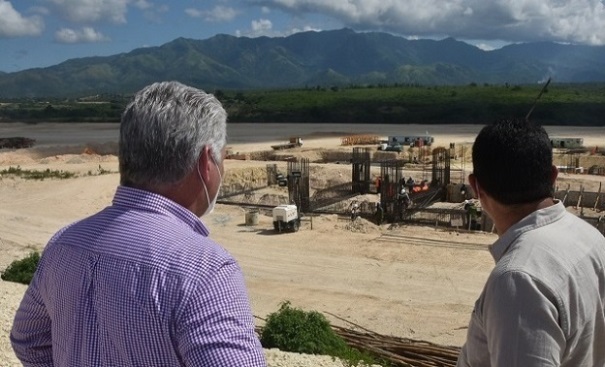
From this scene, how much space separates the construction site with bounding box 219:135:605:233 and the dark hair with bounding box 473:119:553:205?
18.7 m

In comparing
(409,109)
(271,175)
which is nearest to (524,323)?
(271,175)

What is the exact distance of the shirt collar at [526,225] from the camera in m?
2.08

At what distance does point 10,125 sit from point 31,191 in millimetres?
54143

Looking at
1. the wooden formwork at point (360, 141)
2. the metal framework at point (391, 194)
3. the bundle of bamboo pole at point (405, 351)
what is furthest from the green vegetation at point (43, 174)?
the bundle of bamboo pole at point (405, 351)

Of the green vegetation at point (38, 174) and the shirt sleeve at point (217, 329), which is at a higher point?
the shirt sleeve at point (217, 329)

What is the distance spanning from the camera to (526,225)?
2.09 meters

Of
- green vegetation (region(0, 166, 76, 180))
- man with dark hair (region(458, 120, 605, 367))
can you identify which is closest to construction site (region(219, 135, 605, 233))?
green vegetation (region(0, 166, 76, 180))

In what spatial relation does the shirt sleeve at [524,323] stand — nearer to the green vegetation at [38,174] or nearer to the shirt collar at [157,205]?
the shirt collar at [157,205]

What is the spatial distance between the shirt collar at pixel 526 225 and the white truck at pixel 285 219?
694 inches

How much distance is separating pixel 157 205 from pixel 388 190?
71.5 ft

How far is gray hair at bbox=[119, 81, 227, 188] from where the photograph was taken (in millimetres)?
1896

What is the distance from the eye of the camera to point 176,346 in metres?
1.70


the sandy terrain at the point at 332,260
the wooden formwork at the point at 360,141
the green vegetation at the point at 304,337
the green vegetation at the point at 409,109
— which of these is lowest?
the sandy terrain at the point at 332,260

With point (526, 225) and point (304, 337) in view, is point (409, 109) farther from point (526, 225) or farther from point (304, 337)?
point (526, 225)
